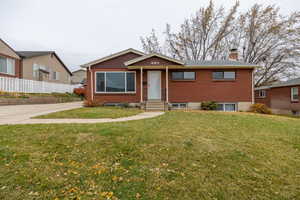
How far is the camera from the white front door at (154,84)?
11.7 metres

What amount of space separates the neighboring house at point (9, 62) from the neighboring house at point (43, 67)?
2.20 feet

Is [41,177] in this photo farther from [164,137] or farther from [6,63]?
[6,63]

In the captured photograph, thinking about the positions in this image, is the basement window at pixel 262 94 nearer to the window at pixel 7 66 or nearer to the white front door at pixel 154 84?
the white front door at pixel 154 84

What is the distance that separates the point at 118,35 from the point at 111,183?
81.1 ft

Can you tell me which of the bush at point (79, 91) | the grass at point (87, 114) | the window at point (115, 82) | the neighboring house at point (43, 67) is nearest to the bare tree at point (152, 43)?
the bush at point (79, 91)

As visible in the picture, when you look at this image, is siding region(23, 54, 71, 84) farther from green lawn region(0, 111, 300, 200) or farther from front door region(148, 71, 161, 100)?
green lawn region(0, 111, 300, 200)

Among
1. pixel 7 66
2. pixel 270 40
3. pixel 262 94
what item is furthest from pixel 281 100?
pixel 7 66

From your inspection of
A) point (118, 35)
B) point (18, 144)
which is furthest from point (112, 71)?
point (118, 35)

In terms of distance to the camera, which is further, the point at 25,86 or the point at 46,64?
the point at 46,64

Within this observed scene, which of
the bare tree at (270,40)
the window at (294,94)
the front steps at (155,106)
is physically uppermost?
the bare tree at (270,40)

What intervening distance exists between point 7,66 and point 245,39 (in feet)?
100

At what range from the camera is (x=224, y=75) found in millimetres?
11781

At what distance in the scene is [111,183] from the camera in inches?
89.1

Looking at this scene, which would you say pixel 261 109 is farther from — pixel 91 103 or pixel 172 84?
pixel 91 103
